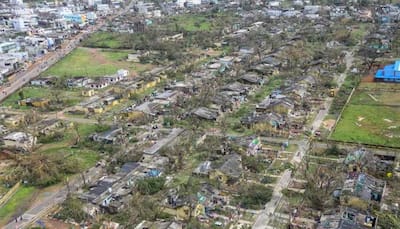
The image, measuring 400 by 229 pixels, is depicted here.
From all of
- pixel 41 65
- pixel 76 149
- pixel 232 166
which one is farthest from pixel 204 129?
pixel 41 65

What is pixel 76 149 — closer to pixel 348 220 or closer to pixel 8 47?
pixel 348 220

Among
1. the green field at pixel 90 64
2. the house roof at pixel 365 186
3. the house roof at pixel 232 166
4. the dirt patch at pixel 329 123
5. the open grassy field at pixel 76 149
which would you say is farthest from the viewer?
the green field at pixel 90 64

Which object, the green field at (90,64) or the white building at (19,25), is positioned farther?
the white building at (19,25)

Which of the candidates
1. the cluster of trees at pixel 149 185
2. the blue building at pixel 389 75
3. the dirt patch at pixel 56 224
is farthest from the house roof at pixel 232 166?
the blue building at pixel 389 75

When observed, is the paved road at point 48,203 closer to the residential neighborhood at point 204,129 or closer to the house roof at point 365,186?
the residential neighborhood at point 204,129

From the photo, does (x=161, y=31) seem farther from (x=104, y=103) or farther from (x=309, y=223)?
(x=309, y=223)

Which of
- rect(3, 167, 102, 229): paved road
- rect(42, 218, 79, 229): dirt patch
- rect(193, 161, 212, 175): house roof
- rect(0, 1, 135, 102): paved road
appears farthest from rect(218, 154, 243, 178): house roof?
rect(0, 1, 135, 102): paved road
